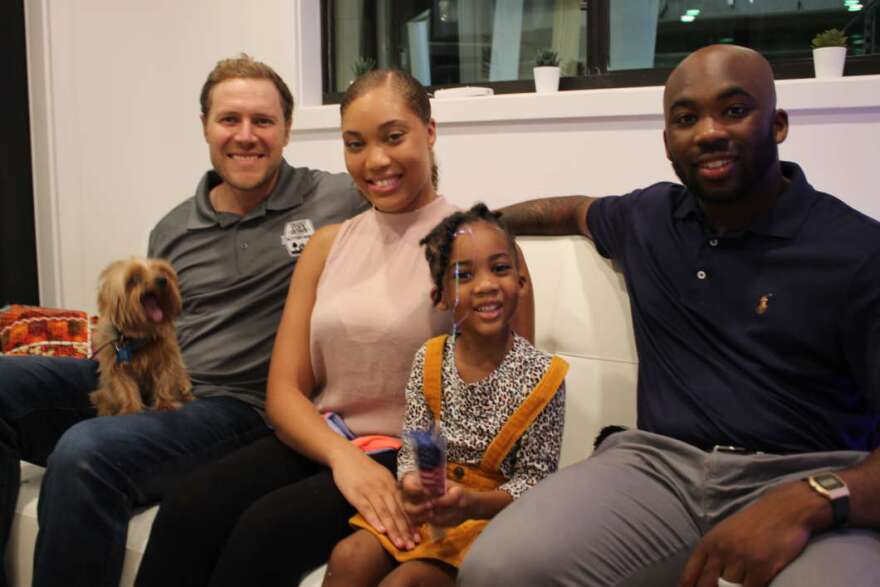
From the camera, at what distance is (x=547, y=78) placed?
308 cm

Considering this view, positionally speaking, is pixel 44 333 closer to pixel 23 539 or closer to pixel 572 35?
pixel 23 539

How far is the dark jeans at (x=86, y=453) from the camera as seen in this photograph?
1741 millimetres

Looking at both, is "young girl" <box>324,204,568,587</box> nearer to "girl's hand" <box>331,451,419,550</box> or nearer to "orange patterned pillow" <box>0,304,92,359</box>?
"girl's hand" <box>331,451,419,550</box>

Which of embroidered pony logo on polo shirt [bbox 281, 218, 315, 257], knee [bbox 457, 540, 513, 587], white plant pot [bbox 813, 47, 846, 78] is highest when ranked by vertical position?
white plant pot [bbox 813, 47, 846, 78]

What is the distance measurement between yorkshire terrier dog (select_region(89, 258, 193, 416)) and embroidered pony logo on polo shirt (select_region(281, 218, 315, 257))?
1.08ft

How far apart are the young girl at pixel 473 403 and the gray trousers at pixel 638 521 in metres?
0.08

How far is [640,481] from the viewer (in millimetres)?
1508

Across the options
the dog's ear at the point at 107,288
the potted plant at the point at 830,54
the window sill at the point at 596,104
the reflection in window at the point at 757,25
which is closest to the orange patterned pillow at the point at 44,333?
the dog's ear at the point at 107,288

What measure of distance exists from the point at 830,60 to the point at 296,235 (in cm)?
176

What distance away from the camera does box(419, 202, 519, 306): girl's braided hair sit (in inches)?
65.2

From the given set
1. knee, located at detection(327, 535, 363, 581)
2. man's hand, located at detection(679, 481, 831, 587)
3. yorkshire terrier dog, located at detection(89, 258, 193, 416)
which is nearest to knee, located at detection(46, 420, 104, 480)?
yorkshire terrier dog, located at detection(89, 258, 193, 416)

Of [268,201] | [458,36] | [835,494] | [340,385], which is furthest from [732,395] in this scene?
[458,36]

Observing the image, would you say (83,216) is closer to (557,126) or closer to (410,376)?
(557,126)

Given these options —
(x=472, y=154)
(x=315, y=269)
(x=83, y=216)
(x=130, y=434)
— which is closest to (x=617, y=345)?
(x=315, y=269)
